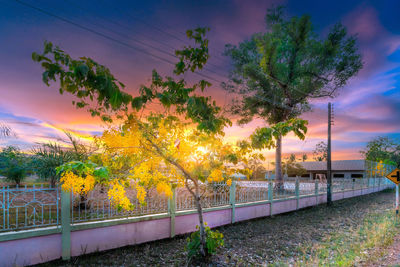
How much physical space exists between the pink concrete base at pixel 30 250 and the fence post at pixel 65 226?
92 millimetres

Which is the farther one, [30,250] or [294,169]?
[294,169]

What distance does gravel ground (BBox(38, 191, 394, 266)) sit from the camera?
5215 millimetres

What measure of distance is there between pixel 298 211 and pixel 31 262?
445 inches

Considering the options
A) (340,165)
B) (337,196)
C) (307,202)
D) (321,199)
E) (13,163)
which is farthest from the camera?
(340,165)

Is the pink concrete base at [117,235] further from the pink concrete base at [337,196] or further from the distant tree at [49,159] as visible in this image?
the pink concrete base at [337,196]

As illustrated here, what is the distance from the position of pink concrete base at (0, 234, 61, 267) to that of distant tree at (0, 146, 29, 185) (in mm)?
6275

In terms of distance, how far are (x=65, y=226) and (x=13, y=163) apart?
26.5 feet

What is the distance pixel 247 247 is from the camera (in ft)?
20.8

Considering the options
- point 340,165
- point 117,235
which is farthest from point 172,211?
point 340,165

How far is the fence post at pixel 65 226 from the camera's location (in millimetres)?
5004

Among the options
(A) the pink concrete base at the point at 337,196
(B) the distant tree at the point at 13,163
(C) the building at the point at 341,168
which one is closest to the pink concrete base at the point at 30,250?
(B) the distant tree at the point at 13,163

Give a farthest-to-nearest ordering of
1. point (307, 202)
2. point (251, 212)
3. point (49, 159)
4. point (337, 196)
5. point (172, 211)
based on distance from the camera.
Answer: point (337, 196) → point (307, 202) → point (251, 212) → point (49, 159) → point (172, 211)

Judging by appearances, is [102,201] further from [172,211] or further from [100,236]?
[172,211]

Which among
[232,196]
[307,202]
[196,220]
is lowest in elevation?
[307,202]
